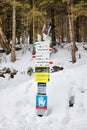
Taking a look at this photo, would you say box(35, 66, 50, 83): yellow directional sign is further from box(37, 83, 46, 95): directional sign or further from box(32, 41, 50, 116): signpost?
box(37, 83, 46, 95): directional sign

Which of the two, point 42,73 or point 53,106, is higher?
point 42,73

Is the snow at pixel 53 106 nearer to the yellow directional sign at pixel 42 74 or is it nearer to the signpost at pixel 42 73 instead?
the signpost at pixel 42 73

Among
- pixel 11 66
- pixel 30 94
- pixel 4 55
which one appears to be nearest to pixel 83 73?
pixel 30 94

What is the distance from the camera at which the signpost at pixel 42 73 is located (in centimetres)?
943

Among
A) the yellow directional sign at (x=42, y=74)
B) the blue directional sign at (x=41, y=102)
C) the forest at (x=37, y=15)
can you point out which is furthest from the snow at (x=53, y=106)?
the forest at (x=37, y=15)

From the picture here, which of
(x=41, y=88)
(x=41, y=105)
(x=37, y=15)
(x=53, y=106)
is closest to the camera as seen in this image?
(x=41, y=105)

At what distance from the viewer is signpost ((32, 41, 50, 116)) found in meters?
9.43

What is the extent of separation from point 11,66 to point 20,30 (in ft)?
22.6

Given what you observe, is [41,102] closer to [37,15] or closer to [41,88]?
[41,88]

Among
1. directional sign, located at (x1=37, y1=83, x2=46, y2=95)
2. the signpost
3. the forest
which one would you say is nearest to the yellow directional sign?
the signpost

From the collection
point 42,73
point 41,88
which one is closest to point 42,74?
point 42,73

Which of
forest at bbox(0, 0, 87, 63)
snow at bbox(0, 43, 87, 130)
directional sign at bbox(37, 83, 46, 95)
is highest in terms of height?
forest at bbox(0, 0, 87, 63)

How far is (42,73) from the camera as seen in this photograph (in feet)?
31.2

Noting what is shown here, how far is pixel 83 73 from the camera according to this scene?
1115 cm
